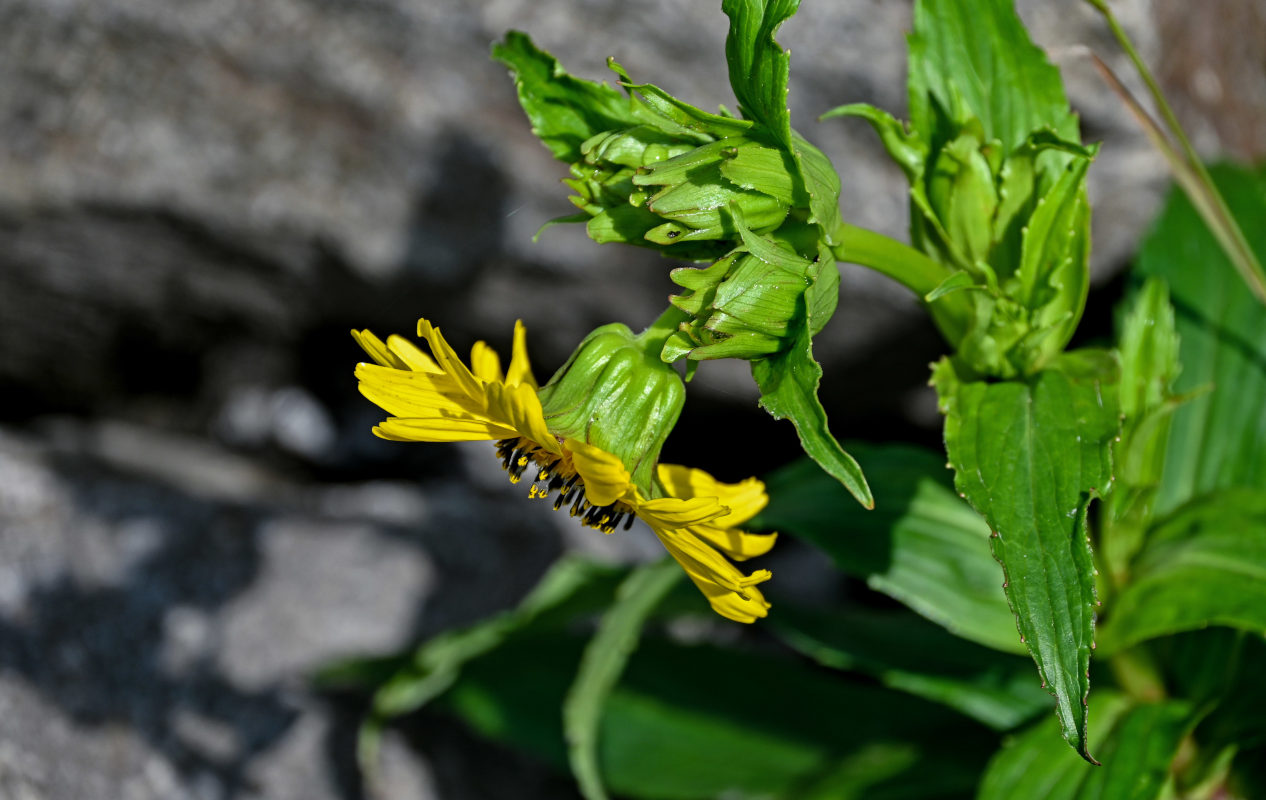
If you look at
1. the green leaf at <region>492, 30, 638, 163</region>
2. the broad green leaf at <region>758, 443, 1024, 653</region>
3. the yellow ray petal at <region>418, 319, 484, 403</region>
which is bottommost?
the broad green leaf at <region>758, 443, 1024, 653</region>

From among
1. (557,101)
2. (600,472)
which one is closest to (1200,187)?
(557,101)

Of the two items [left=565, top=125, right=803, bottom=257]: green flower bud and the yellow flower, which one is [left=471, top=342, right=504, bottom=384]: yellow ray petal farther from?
[left=565, top=125, right=803, bottom=257]: green flower bud

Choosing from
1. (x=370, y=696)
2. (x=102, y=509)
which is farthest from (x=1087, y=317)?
(x=102, y=509)

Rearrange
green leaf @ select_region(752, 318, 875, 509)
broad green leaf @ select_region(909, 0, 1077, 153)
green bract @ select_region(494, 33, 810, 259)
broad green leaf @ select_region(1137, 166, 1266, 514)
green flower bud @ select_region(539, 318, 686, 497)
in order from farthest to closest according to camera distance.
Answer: broad green leaf @ select_region(1137, 166, 1266, 514) < broad green leaf @ select_region(909, 0, 1077, 153) < green flower bud @ select_region(539, 318, 686, 497) < green bract @ select_region(494, 33, 810, 259) < green leaf @ select_region(752, 318, 875, 509)

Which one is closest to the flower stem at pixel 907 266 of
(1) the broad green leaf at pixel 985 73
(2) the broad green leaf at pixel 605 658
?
(1) the broad green leaf at pixel 985 73

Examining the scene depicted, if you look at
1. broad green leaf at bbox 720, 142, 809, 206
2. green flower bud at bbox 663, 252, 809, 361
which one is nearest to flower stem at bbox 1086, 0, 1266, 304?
broad green leaf at bbox 720, 142, 809, 206

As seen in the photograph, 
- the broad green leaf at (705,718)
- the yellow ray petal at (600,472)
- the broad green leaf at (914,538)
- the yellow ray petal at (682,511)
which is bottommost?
the broad green leaf at (705,718)

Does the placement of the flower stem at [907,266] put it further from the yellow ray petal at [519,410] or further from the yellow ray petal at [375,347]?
the yellow ray petal at [375,347]
